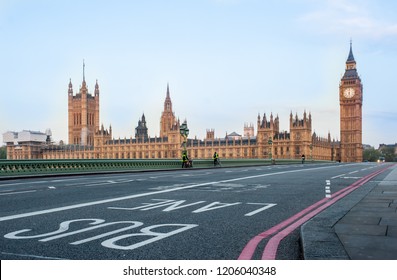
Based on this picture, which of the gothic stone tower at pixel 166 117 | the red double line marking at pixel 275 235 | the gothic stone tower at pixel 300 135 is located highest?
the gothic stone tower at pixel 166 117

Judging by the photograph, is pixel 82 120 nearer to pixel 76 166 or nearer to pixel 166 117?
pixel 166 117

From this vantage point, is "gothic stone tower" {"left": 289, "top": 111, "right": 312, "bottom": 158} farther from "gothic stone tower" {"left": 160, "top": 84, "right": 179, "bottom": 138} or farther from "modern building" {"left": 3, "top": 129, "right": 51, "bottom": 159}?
"modern building" {"left": 3, "top": 129, "right": 51, "bottom": 159}

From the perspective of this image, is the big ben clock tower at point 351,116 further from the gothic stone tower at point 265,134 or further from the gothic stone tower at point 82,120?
the gothic stone tower at point 82,120

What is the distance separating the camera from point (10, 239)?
5.33m

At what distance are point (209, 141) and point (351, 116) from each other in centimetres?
6108

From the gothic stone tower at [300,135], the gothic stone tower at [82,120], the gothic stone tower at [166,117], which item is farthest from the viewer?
the gothic stone tower at [82,120]

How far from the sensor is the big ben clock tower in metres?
164

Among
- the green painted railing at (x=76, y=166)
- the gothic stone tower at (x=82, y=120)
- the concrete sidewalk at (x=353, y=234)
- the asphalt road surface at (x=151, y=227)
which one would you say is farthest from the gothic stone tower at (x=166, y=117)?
the concrete sidewalk at (x=353, y=234)

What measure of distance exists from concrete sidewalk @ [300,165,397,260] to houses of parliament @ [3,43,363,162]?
121m

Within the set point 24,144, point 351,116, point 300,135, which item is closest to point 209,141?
point 300,135

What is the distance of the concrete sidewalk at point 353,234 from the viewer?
4.01 metres

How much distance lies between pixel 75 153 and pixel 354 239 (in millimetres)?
171570
